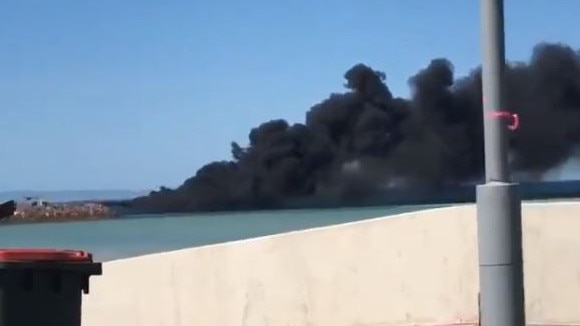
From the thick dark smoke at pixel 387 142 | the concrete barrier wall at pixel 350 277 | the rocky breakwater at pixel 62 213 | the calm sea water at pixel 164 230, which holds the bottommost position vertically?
the concrete barrier wall at pixel 350 277

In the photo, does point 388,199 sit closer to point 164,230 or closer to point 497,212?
point 164,230

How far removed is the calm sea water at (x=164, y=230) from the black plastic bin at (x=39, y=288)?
887 centimetres

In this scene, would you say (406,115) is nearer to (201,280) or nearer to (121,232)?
(121,232)

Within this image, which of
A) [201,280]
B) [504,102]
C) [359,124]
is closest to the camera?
[504,102]

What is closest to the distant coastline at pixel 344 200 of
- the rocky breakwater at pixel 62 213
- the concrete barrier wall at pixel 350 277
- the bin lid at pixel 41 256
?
the rocky breakwater at pixel 62 213

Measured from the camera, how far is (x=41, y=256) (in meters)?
9.44

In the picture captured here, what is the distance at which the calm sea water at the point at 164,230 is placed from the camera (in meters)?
19.4

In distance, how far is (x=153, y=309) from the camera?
15289 mm

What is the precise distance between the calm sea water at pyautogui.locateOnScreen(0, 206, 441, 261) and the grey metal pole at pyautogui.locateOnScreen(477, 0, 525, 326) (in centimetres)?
1089

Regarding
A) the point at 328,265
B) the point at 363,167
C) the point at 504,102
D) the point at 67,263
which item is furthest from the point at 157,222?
the point at 504,102

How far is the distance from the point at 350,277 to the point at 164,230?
8897mm

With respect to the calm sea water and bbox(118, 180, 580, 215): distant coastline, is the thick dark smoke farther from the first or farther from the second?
the calm sea water

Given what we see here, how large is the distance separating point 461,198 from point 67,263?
38.6 feet

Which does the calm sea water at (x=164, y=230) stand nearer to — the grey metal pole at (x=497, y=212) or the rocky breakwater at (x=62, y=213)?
the rocky breakwater at (x=62, y=213)
